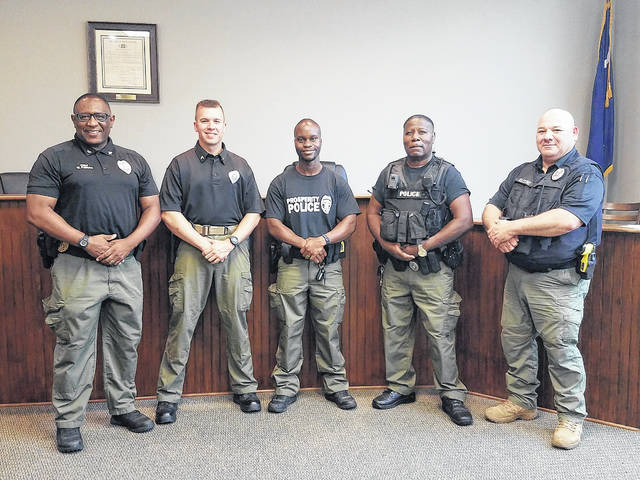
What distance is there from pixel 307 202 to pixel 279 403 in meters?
1.02

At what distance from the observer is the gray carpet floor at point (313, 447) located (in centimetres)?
→ 220

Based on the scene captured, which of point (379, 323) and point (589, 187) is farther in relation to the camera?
point (379, 323)

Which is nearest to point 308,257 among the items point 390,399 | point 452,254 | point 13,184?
point 452,254

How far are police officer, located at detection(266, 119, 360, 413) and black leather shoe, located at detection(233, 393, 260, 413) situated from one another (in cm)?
7

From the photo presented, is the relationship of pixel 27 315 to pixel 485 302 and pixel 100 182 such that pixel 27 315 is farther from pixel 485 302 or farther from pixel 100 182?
pixel 485 302

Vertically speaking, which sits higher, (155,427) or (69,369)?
(69,369)

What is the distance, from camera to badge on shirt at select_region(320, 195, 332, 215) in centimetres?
279

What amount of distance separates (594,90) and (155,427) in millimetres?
4207

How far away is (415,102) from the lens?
466 centimetres

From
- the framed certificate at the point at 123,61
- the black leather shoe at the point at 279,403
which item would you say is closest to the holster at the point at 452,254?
the black leather shoe at the point at 279,403

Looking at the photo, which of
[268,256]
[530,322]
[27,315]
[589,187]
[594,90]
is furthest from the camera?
[594,90]

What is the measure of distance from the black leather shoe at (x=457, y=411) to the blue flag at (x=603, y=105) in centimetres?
282

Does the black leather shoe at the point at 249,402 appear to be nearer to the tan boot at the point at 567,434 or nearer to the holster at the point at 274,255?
the holster at the point at 274,255

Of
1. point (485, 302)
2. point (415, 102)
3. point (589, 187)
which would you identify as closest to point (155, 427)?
point (485, 302)
